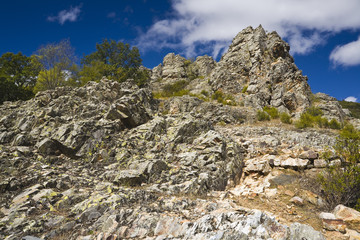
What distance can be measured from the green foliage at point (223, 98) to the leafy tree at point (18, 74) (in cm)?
2419

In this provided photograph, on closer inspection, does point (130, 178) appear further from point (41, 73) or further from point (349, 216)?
point (41, 73)

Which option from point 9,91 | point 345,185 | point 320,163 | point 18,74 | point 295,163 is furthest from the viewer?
point 18,74

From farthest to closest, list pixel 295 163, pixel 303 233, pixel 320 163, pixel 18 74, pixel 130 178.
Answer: pixel 18 74 < pixel 295 163 < pixel 320 163 < pixel 130 178 < pixel 303 233

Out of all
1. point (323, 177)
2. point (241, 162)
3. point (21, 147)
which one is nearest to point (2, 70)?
point (21, 147)

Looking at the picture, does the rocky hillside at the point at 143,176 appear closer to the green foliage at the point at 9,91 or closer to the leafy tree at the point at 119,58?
the green foliage at the point at 9,91

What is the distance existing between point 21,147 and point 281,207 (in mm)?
12329

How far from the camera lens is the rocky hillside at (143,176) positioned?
502 cm

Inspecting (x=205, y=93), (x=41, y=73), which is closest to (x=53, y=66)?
(x=41, y=73)

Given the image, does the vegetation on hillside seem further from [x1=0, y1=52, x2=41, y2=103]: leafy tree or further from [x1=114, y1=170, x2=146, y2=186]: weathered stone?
[x1=114, y1=170, x2=146, y2=186]: weathered stone

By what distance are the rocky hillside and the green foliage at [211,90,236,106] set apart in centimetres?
738

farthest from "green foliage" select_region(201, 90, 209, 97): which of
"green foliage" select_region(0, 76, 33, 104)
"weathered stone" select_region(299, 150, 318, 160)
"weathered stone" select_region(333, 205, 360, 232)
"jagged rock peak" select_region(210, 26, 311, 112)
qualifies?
"weathered stone" select_region(333, 205, 360, 232)

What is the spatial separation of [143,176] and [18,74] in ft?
83.3

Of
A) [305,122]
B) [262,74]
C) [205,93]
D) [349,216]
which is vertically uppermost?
[262,74]

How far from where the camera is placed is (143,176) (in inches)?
321
